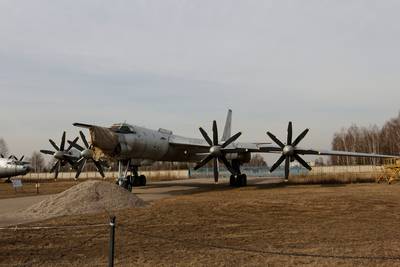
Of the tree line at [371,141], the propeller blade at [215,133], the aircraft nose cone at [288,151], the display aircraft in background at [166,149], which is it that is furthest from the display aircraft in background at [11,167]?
the tree line at [371,141]

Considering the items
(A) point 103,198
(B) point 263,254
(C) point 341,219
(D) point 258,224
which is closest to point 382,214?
(C) point 341,219

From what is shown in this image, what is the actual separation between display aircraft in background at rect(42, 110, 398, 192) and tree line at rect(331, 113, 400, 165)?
189ft

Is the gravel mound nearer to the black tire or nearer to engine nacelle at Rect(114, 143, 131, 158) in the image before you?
engine nacelle at Rect(114, 143, 131, 158)

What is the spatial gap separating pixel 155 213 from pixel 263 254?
22.1 ft

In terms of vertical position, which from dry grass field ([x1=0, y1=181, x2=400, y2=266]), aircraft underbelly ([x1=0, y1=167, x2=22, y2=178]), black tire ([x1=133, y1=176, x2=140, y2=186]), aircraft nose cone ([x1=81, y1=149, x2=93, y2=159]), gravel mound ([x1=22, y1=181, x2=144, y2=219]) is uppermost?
aircraft nose cone ([x1=81, y1=149, x2=93, y2=159])

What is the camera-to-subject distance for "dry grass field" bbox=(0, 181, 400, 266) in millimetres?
8180

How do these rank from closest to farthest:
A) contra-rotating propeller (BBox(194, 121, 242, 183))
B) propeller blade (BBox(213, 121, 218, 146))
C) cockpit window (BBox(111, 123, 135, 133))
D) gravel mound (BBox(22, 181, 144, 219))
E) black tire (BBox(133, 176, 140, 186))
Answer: gravel mound (BBox(22, 181, 144, 219))
cockpit window (BBox(111, 123, 135, 133))
contra-rotating propeller (BBox(194, 121, 242, 183))
propeller blade (BBox(213, 121, 218, 146))
black tire (BBox(133, 176, 140, 186))

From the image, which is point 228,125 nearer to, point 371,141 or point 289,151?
point 289,151

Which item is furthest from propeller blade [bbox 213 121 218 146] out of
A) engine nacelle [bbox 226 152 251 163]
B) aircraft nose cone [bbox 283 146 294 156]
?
aircraft nose cone [bbox 283 146 294 156]

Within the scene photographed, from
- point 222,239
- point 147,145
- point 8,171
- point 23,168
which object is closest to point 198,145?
point 147,145

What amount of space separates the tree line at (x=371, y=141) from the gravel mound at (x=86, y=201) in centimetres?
7265

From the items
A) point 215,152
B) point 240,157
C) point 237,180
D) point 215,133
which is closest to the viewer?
point 215,152

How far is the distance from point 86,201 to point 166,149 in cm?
1365

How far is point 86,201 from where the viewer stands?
1638cm
